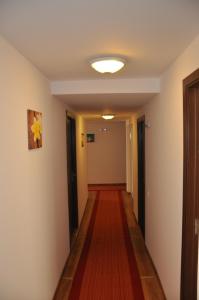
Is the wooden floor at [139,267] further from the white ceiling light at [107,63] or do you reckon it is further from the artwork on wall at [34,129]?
the white ceiling light at [107,63]

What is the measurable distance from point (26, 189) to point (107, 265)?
208cm

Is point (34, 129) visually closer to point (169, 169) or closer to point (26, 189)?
point (26, 189)

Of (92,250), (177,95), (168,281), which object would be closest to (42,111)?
(177,95)

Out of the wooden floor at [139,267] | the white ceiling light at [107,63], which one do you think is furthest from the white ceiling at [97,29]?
the wooden floor at [139,267]

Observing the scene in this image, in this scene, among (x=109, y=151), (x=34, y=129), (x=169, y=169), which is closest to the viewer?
(x=34, y=129)

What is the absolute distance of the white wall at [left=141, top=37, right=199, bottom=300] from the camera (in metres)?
1.98

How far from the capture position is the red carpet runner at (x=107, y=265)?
2.75m

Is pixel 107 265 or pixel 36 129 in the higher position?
pixel 36 129

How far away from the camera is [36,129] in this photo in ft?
6.93

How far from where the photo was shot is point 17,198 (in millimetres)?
1701

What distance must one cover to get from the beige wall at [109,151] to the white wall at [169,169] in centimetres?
559

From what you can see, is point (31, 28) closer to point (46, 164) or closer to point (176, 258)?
point (46, 164)

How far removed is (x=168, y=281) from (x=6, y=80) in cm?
240

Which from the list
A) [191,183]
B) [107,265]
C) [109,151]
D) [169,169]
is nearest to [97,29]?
[191,183]
